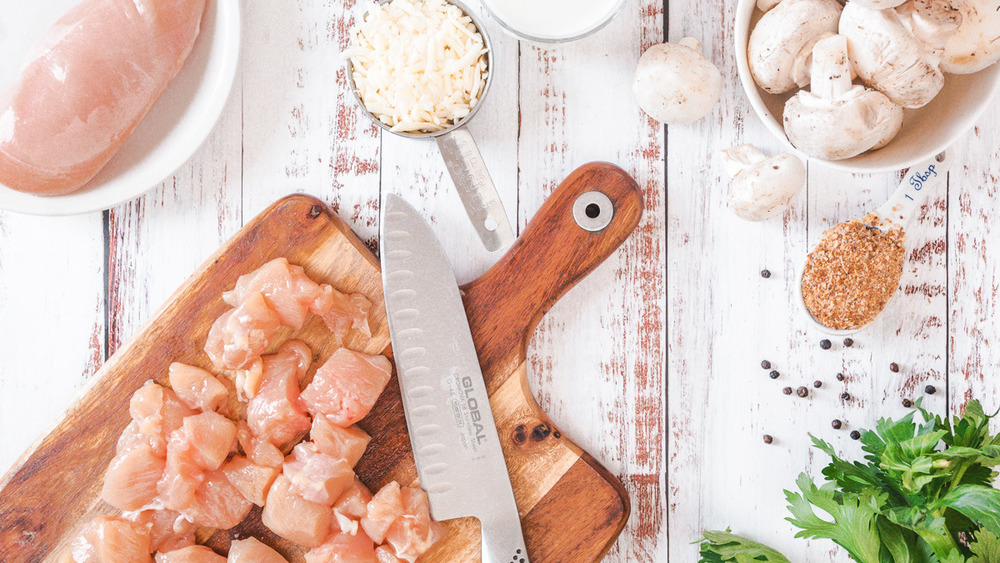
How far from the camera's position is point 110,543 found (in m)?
1.34

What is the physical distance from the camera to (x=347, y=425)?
138 cm

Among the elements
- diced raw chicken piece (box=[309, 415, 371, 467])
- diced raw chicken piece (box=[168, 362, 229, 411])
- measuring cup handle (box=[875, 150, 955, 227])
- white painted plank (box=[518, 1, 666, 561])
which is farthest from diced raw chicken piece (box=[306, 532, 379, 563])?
measuring cup handle (box=[875, 150, 955, 227])

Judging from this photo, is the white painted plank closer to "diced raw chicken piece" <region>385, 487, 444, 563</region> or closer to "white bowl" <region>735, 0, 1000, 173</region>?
"white bowl" <region>735, 0, 1000, 173</region>

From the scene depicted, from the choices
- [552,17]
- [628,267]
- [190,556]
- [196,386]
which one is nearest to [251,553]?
[190,556]

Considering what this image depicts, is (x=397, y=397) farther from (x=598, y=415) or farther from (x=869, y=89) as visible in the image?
(x=869, y=89)

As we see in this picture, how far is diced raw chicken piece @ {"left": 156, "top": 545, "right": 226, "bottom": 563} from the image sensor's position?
135cm

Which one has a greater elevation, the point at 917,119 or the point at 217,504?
the point at 917,119

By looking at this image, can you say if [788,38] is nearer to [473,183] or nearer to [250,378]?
[473,183]

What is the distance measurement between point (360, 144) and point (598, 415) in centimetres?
78

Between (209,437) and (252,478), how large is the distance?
0.39 ft

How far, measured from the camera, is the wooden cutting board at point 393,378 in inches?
55.4

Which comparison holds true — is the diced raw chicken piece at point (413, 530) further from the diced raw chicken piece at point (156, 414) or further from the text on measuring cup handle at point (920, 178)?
the text on measuring cup handle at point (920, 178)

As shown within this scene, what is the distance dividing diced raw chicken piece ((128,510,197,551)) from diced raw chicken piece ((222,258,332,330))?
0.46 metres

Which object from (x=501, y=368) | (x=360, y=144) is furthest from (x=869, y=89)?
(x=360, y=144)
